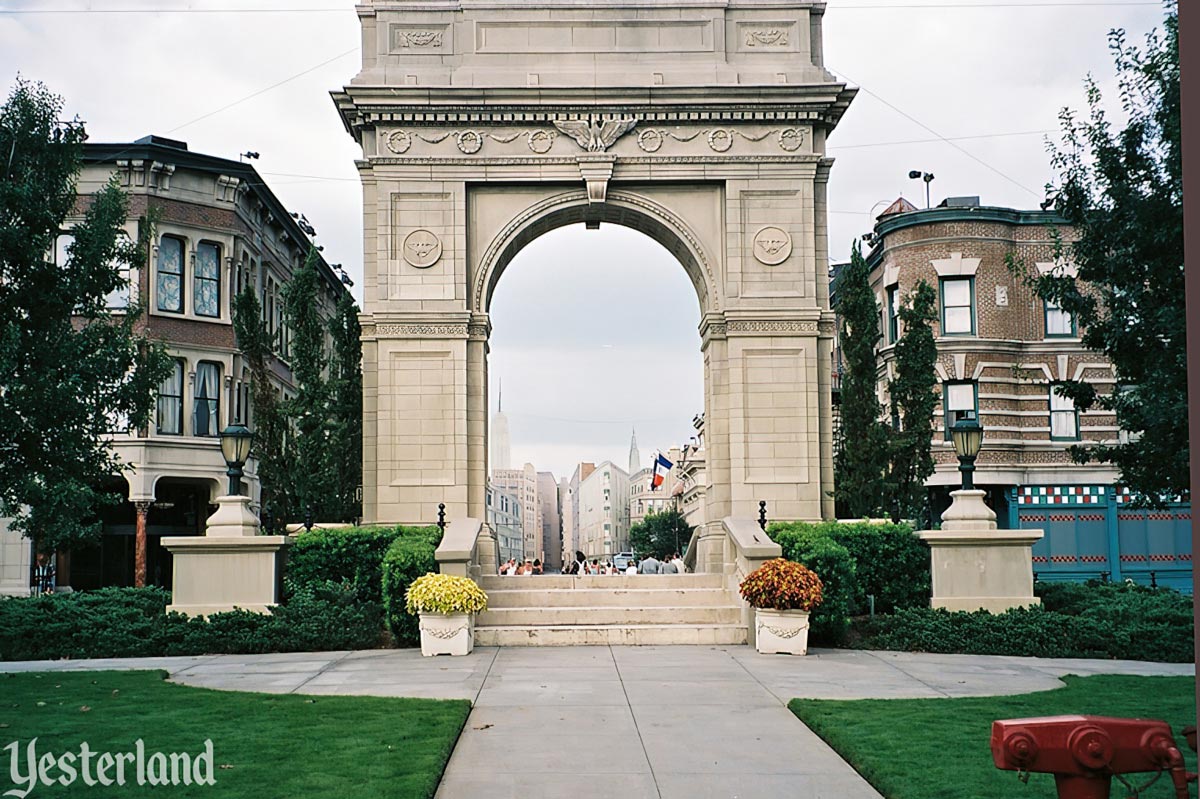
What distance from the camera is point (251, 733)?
1070 centimetres

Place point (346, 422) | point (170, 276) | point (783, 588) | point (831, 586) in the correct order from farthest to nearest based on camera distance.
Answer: point (170, 276) < point (346, 422) < point (831, 586) < point (783, 588)

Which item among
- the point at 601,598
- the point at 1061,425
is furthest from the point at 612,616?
the point at 1061,425

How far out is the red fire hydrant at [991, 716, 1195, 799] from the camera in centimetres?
455

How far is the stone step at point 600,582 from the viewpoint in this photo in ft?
72.6

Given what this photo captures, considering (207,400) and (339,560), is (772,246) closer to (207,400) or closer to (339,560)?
(339,560)

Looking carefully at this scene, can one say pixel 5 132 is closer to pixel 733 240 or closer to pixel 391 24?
pixel 391 24

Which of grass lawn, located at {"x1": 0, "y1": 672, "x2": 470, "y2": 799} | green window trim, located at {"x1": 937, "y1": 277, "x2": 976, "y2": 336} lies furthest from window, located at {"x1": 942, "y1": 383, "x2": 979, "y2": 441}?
grass lawn, located at {"x1": 0, "y1": 672, "x2": 470, "y2": 799}

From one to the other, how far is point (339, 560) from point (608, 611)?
4.75 metres

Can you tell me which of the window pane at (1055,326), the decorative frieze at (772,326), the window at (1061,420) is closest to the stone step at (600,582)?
the decorative frieze at (772,326)

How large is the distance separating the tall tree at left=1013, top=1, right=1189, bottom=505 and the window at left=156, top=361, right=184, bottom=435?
28.7m

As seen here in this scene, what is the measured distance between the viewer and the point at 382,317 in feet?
80.1

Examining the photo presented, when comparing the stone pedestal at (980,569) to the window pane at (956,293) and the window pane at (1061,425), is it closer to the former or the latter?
the window pane at (956,293)

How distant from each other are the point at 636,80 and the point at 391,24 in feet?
17.4

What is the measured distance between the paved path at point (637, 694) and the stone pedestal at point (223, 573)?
6.13 ft
